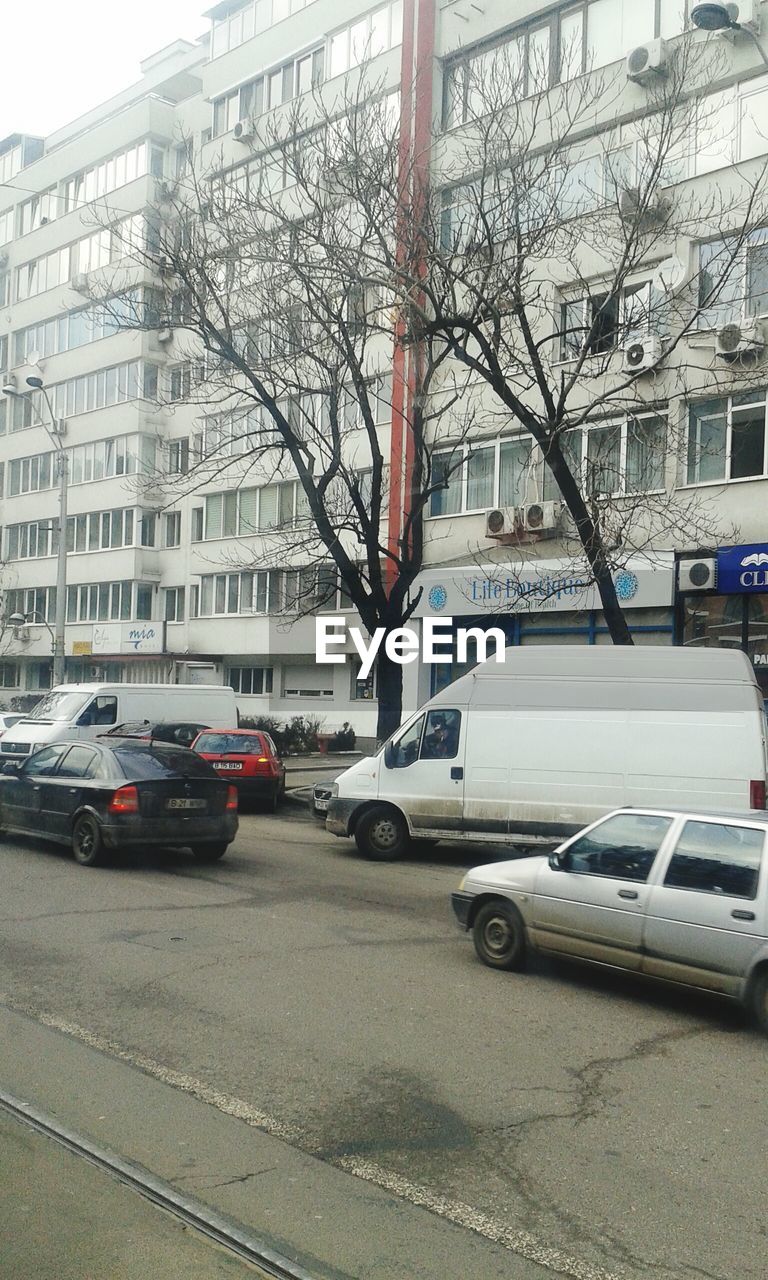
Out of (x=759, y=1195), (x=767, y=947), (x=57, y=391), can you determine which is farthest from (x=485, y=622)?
(x=57, y=391)

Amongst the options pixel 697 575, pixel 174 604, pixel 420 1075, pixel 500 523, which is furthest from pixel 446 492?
pixel 420 1075

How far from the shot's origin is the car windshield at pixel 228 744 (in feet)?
64.5

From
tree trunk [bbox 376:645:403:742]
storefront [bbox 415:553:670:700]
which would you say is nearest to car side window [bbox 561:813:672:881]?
storefront [bbox 415:553:670:700]

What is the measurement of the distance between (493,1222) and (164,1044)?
104 inches

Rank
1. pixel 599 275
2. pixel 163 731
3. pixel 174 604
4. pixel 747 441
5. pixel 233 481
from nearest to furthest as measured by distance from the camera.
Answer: pixel 747 441 → pixel 163 731 → pixel 599 275 → pixel 233 481 → pixel 174 604

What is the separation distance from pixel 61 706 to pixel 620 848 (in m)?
16.0

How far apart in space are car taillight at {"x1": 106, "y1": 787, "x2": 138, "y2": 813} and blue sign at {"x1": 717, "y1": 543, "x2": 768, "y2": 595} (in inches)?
478

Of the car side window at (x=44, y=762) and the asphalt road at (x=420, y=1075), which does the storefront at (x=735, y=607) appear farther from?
the asphalt road at (x=420, y=1075)

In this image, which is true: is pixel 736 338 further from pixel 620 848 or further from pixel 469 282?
pixel 620 848

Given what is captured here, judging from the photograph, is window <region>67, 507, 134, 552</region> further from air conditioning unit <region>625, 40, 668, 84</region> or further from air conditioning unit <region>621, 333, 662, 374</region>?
air conditioning unit <region>625, 40, 668, 84</region>

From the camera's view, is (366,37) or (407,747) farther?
(366,37)

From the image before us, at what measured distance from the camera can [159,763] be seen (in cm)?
1335

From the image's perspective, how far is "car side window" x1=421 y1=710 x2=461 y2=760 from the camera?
13891 millimetres

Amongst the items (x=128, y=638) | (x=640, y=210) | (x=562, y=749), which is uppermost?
(x=640, y=210)
